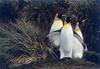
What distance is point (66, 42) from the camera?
8.59 meters

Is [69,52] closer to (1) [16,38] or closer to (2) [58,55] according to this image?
(2) [58,55]

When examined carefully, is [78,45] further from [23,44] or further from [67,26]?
[23,44]

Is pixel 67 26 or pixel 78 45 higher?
pixel 67 26

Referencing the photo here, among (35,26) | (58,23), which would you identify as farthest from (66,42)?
(35,26)

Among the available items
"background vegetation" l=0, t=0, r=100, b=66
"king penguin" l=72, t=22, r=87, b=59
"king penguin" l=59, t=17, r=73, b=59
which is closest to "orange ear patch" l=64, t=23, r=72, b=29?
"king penguin" l=59, t=17, r=73, b=59

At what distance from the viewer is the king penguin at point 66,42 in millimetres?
8586

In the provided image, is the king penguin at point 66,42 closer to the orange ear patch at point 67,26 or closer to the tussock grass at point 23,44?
the orange ear patch at point 67,26

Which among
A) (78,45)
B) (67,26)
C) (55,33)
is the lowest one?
(78,45)

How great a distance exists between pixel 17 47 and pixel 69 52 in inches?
37.9

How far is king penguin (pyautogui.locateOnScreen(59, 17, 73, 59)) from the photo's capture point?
28.2ft

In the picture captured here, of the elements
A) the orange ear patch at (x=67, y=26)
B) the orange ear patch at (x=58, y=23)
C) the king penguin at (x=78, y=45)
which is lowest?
the king penguin at (x=78, y=45)

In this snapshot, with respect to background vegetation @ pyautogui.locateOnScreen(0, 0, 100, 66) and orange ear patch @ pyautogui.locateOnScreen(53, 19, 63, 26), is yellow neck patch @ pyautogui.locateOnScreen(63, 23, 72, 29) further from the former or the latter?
background vegetation @ pyautogui.locateOnScreen(0, 0, 100, 66)

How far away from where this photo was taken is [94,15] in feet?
29.8

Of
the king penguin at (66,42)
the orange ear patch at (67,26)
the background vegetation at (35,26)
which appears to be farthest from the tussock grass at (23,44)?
the orange ear patch at (67,26)
